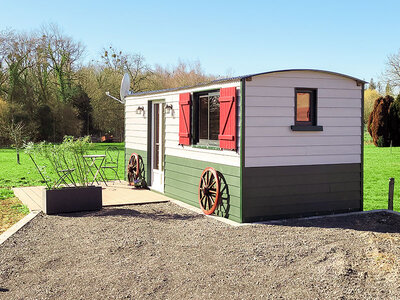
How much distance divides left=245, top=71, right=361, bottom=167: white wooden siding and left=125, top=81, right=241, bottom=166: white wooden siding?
0.25 metres

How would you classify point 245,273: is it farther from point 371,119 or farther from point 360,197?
point 371,119

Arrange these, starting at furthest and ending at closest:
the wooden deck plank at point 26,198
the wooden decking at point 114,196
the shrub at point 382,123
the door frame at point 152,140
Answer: the shrub at point 382,123 < the door frame at point 152,140 < the wooden decking at point 114,196 < the wooden deck plank at point 26,198

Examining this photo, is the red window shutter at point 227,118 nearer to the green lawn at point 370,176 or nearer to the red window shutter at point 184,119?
the red window shutter at point 184,119

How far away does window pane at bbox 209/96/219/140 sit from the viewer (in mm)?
7234

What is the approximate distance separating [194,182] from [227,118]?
167 centimetres

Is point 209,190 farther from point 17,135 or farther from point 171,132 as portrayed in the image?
point 17,135

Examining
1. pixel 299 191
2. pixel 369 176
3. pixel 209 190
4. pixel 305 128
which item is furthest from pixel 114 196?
pixel 369 176

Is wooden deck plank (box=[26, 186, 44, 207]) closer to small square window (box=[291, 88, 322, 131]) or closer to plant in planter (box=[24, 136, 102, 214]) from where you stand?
plant in planter (box=[24, 136, 102, 214])

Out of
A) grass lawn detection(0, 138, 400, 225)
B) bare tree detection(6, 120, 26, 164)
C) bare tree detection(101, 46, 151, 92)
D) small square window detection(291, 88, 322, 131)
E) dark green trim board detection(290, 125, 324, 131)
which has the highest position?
bare tree detection(101, 46, 151, 92)

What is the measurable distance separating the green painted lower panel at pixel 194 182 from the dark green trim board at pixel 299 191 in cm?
21

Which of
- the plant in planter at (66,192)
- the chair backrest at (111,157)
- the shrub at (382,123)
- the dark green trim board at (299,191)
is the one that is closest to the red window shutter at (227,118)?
the dark green trim board at (299,191)

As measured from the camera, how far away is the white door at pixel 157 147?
941 centimetres

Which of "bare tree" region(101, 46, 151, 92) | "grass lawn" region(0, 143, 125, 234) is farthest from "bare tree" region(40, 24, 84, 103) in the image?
"grass lawn" region(0, 143, 125, 234)

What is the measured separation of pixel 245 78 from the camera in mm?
6398
